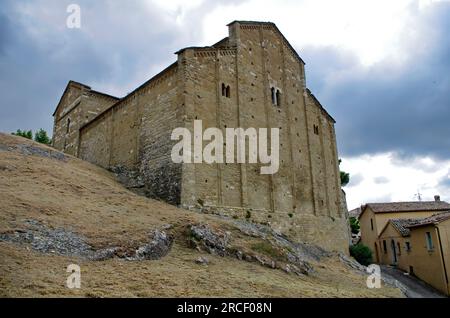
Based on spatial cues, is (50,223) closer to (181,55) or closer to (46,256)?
(46,256)

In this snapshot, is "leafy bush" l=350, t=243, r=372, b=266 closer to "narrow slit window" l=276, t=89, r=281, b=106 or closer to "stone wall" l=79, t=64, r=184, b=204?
"narrow slit window" l=276, t=89, r=281, b=106

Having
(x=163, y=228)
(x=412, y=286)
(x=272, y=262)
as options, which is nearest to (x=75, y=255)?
(x=163, y=228)

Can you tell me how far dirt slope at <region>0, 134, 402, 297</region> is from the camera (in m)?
8.17

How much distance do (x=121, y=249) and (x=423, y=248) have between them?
87.9ft

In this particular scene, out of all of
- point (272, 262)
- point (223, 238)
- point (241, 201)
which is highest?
point (241, 201)

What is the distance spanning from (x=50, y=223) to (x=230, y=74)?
571 inches

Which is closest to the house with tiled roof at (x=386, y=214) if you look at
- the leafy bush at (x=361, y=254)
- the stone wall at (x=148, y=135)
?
the leafy bush at (x=361, y=254)

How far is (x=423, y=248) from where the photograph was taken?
28.5 meters

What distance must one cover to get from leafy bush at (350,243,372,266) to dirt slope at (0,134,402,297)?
10.7m

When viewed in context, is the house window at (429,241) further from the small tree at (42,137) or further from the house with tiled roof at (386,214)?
the small tree at (42,137)

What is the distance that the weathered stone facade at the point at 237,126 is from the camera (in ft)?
63.5

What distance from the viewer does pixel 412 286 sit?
26.0 metres

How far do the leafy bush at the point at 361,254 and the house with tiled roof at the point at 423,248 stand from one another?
486 centimetres

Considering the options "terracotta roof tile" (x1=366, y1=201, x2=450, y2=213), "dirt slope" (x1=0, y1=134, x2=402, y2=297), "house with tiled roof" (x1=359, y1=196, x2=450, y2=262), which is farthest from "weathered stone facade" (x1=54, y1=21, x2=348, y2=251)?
"terracotta roof tile" (x1=366, y1=201, x2=450, y2=213)
